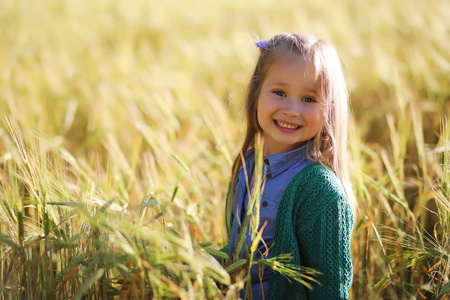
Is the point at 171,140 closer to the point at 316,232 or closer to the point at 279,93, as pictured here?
the point at 279,93

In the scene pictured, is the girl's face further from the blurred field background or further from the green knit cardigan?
the blurred field background

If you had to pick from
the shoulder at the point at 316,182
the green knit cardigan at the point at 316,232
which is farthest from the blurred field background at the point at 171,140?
the shoulder at the point at 316,182

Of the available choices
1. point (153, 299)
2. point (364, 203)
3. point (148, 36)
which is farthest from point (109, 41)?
point (153, 299)

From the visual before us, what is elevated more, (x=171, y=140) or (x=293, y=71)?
(x=293, y=71)

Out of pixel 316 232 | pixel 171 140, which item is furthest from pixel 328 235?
pixel 171 140

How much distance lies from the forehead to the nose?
0.05m

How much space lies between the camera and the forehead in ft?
4.05

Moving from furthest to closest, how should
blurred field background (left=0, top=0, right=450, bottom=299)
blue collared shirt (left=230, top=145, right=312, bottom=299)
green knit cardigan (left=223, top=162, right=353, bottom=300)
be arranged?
1. blue collared shirt (left=230, top=145, right=312, bottom=299)
2. green knit cardigan (left=223, top=162, right=353, bottom=300)
3. blurred field background (left=0, top=0, right=450, bottom=299)

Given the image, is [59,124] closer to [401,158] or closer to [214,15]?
[401,158]

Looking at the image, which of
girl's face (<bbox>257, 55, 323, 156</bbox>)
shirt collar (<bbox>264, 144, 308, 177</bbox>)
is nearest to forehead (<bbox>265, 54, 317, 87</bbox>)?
girl's face (<bbox>257, 55, 323, 156</bbox>)

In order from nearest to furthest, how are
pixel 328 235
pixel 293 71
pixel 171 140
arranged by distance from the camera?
pixel 328 235 → pixel 293 71 → pixel 171 140

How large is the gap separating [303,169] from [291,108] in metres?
0.16

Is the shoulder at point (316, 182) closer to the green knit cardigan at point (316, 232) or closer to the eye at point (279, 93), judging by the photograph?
the green knit cardigan at point (316, 232)

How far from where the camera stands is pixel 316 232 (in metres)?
1.16
